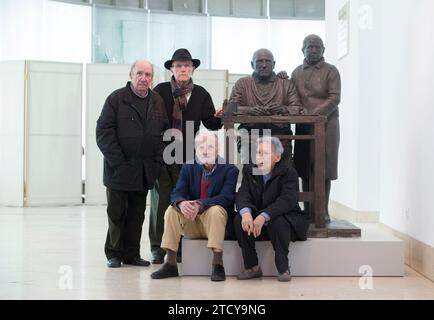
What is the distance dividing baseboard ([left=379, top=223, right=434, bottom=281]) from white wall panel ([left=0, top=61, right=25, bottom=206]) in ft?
19.8

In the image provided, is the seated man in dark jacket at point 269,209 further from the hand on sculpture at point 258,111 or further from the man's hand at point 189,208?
the hand on sculpture at point 258,111

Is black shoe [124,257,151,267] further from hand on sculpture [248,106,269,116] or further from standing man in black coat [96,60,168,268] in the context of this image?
hand on sculpture [248,106,269,116]

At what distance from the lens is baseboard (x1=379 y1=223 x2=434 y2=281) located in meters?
5.11

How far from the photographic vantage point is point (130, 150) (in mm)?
5375

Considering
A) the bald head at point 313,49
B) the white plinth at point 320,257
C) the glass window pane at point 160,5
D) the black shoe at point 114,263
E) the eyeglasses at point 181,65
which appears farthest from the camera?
the glass window pane at point 160,5

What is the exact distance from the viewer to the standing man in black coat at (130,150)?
210 inches

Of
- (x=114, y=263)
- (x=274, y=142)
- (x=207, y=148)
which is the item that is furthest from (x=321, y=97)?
(x=114, y=263)

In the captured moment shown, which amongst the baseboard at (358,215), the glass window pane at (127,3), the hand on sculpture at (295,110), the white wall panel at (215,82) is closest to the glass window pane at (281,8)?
the glass window pane at (127,3)

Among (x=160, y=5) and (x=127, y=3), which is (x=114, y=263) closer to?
(x=127, y=3)

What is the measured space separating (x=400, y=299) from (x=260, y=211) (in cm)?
116

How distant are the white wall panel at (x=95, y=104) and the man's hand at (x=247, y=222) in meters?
6.12

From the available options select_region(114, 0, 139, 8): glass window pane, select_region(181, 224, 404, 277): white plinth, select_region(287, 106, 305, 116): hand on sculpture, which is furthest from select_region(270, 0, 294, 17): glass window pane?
select_region(181, 224, 404, 277): white plinth
